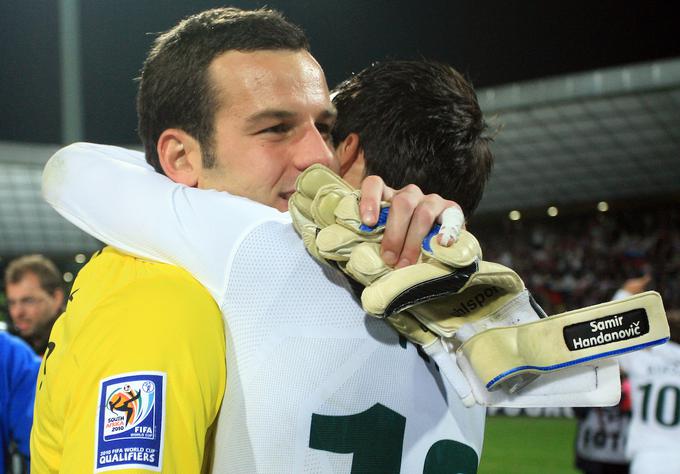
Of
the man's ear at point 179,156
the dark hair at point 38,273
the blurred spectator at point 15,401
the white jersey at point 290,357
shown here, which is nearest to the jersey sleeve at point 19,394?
the blurred spectator at point 15,401

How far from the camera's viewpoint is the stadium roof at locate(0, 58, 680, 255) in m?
15.4

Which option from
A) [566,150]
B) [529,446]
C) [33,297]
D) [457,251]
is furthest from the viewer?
[566,150]

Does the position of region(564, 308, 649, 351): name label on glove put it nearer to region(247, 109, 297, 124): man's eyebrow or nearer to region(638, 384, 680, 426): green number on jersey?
region(247, 109, 297, 124): man's eyebrow

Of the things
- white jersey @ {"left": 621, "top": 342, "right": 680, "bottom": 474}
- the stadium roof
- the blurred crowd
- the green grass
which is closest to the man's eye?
white jersey @ {"left": 621, "top": 342, "right": 680, "bottom": 474}

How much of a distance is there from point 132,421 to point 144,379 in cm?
6

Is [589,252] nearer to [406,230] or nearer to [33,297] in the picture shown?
[33,297]

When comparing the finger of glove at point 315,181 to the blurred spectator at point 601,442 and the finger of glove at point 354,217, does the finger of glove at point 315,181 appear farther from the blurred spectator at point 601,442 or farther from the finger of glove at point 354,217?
the blurred spectator at point 601,442

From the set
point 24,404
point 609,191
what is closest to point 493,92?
point 609,191

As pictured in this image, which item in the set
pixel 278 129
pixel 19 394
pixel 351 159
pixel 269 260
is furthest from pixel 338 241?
pixel 19 394

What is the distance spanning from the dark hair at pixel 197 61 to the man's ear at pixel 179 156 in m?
0.02

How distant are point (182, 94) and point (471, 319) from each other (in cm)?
68

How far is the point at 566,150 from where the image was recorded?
1922 cm

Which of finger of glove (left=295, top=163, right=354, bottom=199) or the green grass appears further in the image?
the green grass

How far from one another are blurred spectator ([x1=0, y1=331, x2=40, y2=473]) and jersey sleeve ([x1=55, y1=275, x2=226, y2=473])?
2.67 metres
